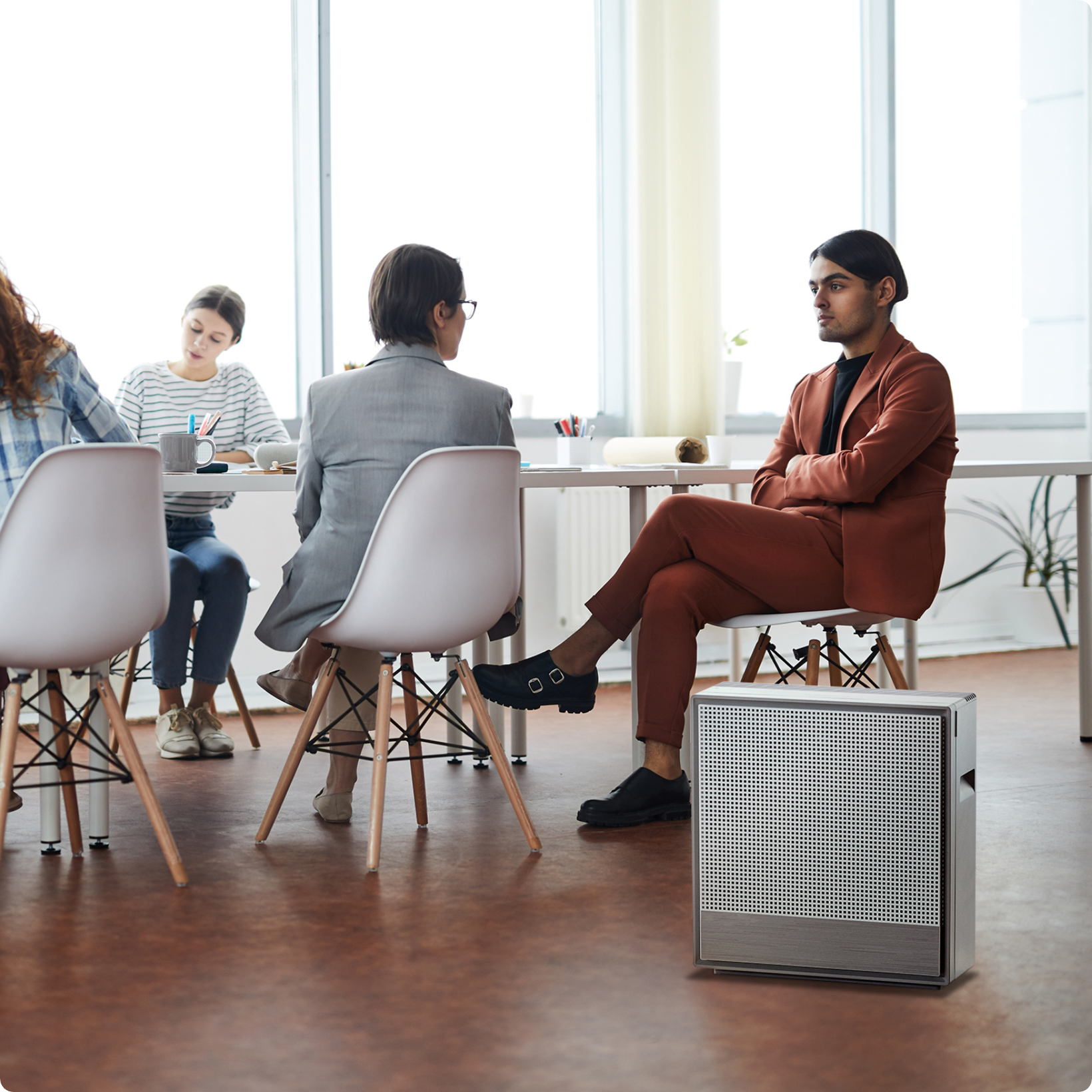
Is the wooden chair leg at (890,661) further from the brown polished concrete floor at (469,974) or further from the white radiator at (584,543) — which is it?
the white radiator at (584,543)

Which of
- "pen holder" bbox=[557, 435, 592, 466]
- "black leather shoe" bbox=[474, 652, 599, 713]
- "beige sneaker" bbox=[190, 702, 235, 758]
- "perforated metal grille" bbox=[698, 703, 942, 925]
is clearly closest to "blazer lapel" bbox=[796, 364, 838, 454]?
"pen holder" bbox=[557, 435, 592, 466]

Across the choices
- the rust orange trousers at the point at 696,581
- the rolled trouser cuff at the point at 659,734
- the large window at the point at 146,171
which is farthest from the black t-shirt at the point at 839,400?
the large window at the point at 146,171

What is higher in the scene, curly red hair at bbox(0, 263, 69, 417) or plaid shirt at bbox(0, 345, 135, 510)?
curly red hair at bbox(0, 263, 69, 417)

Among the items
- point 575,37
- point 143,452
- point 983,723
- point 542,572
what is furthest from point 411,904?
point 575,37

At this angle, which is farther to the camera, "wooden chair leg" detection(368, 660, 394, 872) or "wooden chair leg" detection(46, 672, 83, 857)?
"wooden chair leg" detection(46, 672, 83, 857)

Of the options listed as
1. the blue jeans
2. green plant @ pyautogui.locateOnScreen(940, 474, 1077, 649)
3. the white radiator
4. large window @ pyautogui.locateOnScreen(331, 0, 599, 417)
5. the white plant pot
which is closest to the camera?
the blue jeans

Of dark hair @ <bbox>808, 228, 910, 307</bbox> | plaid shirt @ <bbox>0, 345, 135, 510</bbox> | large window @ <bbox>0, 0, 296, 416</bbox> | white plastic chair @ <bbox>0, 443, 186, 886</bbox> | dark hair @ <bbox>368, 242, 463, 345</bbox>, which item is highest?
large window @ <bbox>0, 0, 296, 416</bbox>

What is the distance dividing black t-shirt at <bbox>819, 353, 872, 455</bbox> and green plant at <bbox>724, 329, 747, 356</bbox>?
199 cm

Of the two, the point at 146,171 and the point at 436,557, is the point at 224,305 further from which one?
the point at 436,557

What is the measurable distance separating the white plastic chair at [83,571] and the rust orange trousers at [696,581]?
875mm

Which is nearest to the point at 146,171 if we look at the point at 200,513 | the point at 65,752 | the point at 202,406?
the point at 202,406

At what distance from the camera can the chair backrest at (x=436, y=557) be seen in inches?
91.9

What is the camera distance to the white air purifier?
172 cm

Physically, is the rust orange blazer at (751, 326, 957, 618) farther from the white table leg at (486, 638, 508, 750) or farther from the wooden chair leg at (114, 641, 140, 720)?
the wooden chair leg at (114, 641, 140, 720)
